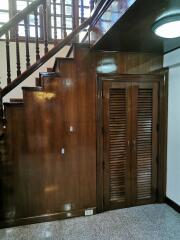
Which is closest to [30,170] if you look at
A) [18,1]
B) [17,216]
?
[17,216]

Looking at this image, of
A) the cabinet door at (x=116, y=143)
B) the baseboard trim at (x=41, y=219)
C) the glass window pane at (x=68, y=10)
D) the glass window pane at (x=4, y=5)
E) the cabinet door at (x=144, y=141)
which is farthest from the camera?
the glass window pane at (x=68, y=10)

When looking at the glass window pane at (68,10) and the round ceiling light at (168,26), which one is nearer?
the round ceiling light at (168,26)

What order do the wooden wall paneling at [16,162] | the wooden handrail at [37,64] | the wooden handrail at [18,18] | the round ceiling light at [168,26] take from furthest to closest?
the wooden wall paneling at [16,162] < the wooden handrail at [37,64] < the wooden handrail at [18,18] < the round ceiling light at [168,26]

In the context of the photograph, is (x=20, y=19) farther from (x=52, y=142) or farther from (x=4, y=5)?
(x=4, y=5)

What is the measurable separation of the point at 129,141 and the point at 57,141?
1048 millimetres

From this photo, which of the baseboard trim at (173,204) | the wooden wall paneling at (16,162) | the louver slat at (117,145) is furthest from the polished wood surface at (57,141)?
the baseboard trim at (173,204)

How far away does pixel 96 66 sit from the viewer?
2.90m

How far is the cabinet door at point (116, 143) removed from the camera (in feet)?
9.91

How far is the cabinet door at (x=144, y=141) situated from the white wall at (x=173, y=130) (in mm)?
202

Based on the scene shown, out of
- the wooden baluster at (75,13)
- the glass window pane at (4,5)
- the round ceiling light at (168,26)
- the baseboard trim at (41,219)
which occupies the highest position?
the glass window pane at (4,5)

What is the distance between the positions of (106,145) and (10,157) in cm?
127

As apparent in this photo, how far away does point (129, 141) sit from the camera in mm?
3139

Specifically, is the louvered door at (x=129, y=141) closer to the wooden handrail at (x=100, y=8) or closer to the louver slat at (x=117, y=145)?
the louver slat at (x=117, y=145)

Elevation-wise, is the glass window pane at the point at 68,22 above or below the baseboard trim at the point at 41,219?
above
